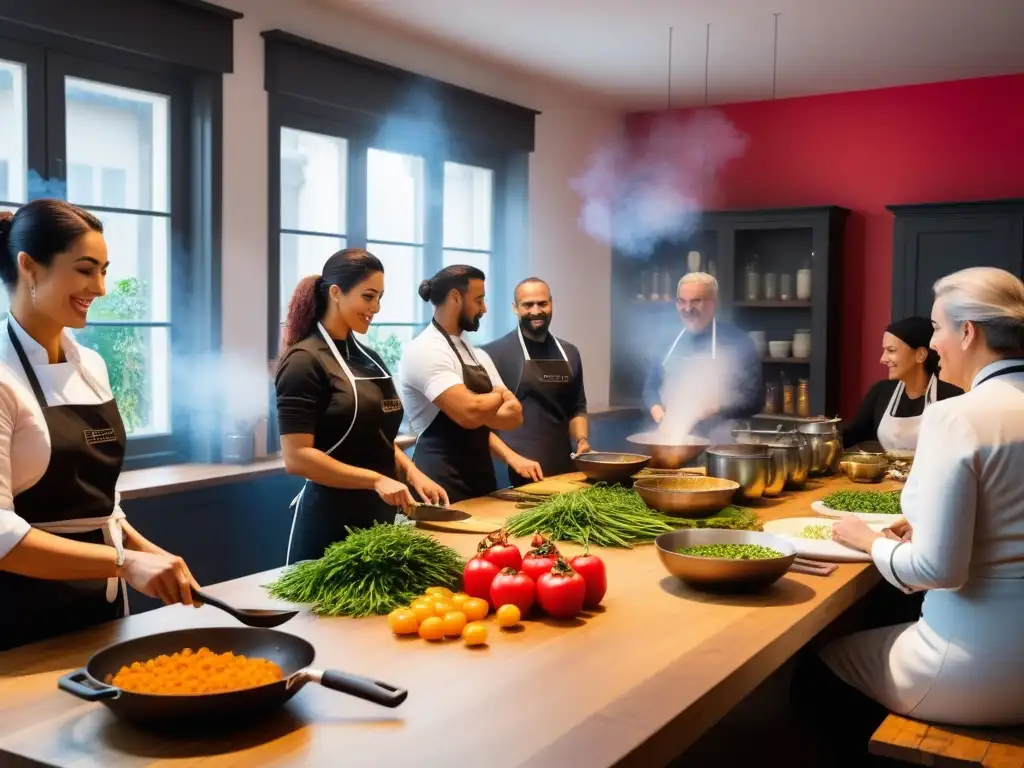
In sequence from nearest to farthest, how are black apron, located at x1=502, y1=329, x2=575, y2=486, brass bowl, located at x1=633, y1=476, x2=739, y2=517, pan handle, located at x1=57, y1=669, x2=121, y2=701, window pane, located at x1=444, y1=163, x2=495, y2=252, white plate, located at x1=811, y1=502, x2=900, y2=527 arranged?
pan handle, located at x1=57, y1=669, x2=121, y2=701 → brass bowl, located at x1=633, y1=476, x2=739, y2=517 → white plate, located at x1=811, y1=502, x2=900, y2=527 → black apron, located at x1=502, y1=329, x2=575, y2=486 → window pane, located at x1=444, y1=163, x2=495, y2=252

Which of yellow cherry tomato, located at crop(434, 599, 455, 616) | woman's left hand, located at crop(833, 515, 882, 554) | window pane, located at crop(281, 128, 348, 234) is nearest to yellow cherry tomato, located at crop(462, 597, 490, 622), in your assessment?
yellow cherry tomato, located at crop(434, 599, 455, 616)

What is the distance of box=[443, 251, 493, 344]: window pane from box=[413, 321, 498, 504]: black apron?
2.30 metres

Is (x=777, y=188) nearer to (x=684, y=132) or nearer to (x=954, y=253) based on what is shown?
(x=684, y=132)

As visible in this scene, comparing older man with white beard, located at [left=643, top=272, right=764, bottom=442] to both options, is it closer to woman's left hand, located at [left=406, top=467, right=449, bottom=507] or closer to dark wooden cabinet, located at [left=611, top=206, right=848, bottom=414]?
dark wooden cabinet, located at [left=611, top=206, right=848, bottom=414]

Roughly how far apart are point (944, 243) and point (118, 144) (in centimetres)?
457

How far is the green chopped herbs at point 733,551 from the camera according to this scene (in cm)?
228

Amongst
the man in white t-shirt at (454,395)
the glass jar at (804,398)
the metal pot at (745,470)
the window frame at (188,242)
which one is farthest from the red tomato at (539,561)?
the glass jar at (804,398)

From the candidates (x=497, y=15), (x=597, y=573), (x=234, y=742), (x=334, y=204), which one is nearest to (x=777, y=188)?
(x=497, y=15)

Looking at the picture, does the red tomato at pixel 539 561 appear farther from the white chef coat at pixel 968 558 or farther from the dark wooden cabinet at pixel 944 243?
the dark wooden cabinet at pixel 944 243

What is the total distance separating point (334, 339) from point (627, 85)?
404 cm

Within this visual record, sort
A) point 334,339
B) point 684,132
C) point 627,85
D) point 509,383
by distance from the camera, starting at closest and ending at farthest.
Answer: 1. point 334,339
2. point 509,383
3. point 627,85
4. point 684,132

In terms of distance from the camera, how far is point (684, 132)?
23.9 ft

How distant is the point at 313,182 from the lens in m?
5.13

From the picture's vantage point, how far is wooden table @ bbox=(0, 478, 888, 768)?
4.64 feet
